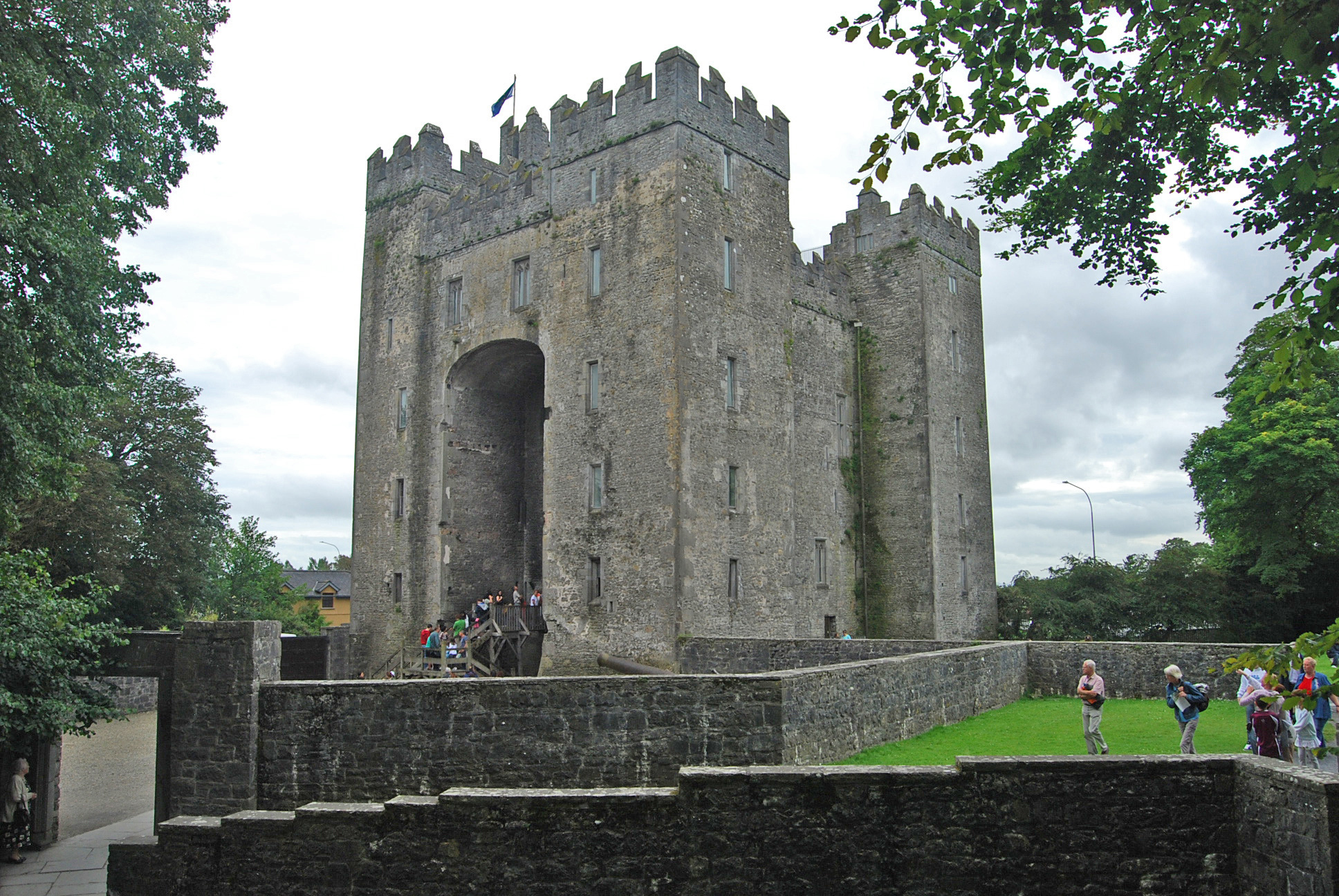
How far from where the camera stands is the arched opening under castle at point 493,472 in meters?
28.8

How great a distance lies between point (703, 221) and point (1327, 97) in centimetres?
1577

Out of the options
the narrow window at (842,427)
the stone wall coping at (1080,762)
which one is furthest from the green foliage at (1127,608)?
the stone wall coping at (1080,762)

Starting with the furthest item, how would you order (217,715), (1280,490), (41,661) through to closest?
(1280,490)
(41,661)
(217,715)

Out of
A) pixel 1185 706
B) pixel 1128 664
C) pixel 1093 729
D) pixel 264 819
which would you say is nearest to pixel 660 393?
pixel 1128 664

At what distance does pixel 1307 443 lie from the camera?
98.7 feet

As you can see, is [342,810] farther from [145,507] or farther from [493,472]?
[145,507]

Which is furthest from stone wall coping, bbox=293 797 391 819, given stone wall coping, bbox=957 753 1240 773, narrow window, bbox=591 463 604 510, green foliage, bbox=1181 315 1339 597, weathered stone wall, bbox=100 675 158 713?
green foliage, bbox=1181 315 1339 597

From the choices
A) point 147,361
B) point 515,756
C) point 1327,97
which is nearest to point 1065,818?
point 515,756

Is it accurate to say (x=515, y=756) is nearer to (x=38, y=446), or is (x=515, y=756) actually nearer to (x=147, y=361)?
(x=38, y=446)

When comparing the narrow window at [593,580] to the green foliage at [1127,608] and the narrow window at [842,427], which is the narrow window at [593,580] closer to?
the narrow window at [842,427]

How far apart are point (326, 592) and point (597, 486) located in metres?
61.0

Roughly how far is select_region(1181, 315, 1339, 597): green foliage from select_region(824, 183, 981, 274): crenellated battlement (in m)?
9.52

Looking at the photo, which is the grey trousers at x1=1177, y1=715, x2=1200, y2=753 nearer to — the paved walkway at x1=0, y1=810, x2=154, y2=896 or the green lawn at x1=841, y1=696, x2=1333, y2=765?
the green lawn at x1=841, y1=696, x2=1333, y2=765

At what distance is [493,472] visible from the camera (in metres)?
30.0
